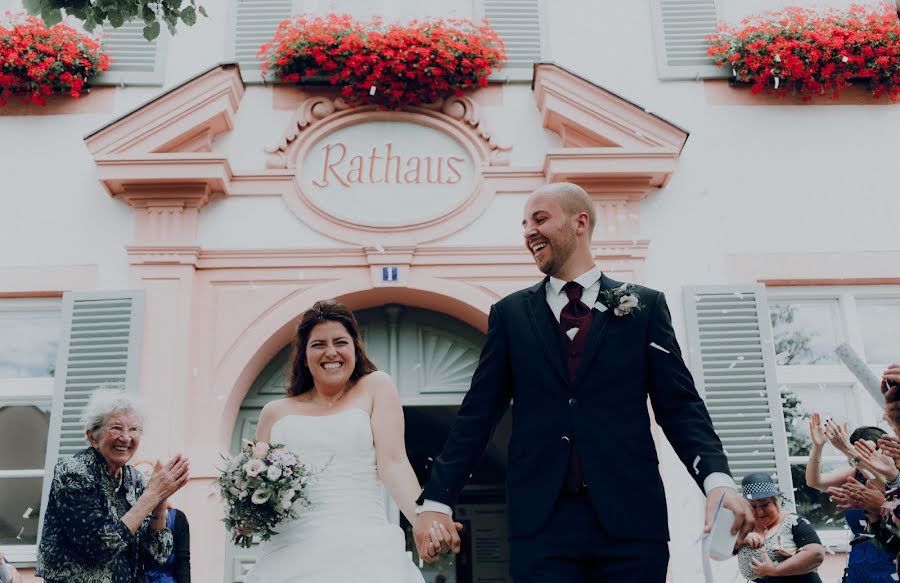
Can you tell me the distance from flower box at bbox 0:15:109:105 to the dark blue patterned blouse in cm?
398

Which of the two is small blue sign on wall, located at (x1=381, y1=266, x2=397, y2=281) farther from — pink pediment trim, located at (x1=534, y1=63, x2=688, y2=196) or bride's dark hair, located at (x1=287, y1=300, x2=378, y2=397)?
bride's dark hair, located at (x1=287, y1=300, x2=378, y2=397)

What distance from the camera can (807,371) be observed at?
7.04 metres

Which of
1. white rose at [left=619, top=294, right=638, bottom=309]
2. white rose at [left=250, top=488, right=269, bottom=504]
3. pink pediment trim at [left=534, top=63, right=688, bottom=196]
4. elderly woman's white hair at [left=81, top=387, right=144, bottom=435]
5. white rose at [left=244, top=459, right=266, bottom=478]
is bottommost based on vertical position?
white rose at [left=250, top=488, right=269, bottom=504]

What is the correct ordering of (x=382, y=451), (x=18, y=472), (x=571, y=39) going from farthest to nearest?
(x=571, y=39) → (x=18, y=472) → (x=382, y=451)

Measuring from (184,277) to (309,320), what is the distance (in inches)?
116

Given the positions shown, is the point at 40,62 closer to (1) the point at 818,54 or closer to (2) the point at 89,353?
(2) the point at 89,353

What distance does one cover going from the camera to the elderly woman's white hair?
4258 mm

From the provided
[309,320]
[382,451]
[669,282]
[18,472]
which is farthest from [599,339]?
[18,472]

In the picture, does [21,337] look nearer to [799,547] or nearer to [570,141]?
[570,141]

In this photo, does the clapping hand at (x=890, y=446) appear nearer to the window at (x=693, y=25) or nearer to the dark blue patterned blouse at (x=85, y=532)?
the dark blue patterned blouse at (x=85, y=532)

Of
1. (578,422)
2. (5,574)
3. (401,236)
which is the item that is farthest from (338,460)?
(401,236)

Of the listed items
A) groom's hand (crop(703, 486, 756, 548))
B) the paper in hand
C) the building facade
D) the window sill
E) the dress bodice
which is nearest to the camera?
groom's hand (crop(703, 486, 756, 548))

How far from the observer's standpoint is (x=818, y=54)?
733 cm

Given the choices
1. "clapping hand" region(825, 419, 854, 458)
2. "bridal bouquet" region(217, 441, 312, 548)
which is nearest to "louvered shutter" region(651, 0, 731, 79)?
"clapping hand" region(825, 419, 854, 458)
